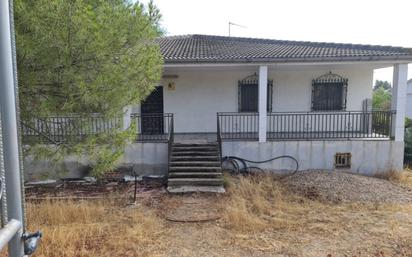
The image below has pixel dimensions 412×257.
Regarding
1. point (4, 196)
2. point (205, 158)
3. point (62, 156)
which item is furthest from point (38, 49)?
point (205, 158)

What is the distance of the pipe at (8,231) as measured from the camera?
1310 mm

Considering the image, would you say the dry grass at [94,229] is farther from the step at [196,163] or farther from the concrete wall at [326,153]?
the concrete wall at [326,153]

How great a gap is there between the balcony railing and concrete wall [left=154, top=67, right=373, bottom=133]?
0.49 m

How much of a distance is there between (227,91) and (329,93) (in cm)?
385

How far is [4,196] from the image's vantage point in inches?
55.5

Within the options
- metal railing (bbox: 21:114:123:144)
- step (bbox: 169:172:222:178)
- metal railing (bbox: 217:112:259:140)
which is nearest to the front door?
metal railing (bbox: 217:112:259:140)

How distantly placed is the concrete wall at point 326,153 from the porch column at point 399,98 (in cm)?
37

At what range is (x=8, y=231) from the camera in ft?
4.55

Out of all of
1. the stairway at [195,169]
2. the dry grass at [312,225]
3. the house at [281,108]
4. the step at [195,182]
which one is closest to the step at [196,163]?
the stairway at [195,169]

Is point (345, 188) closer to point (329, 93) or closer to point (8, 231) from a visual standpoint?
point (329, 93)

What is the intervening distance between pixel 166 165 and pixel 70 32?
21.3 feet

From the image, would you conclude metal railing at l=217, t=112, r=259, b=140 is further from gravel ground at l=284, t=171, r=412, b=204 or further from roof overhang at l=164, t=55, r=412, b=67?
gravel ground at l=284, t=171, r=412, b=204

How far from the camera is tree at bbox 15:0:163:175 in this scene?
355 cm

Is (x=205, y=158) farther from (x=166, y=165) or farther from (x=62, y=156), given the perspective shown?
(x=62, y=156)
